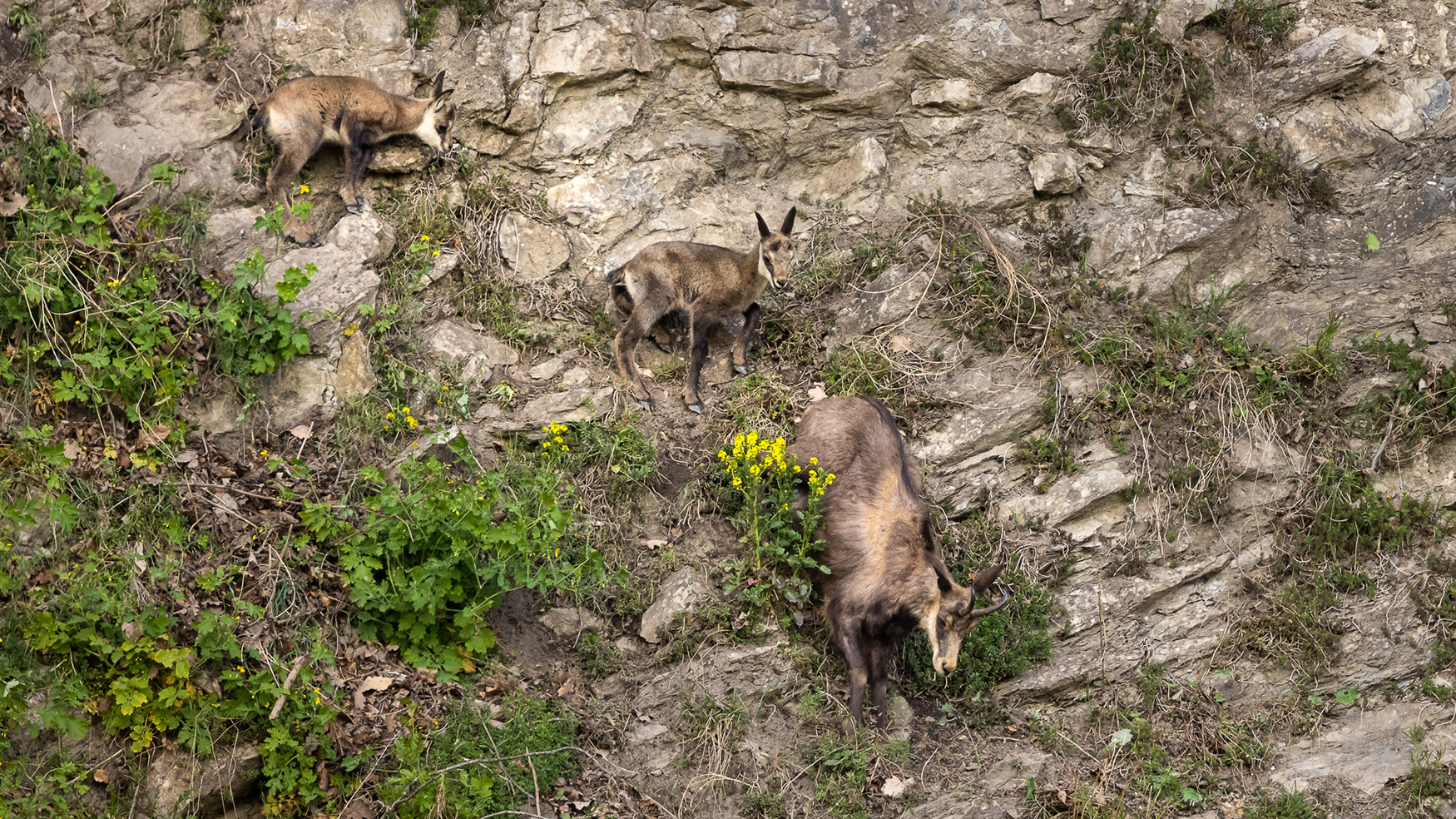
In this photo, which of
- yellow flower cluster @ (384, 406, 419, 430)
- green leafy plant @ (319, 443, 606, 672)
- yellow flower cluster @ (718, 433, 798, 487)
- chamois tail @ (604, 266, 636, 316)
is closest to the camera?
green leafy plant @ (319, 443, 606, 672)

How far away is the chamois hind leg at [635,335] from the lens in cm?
743

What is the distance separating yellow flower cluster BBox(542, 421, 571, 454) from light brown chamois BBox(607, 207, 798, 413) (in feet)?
2.80

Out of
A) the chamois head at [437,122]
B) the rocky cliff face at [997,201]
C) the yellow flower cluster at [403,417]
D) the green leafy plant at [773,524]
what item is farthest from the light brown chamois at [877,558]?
the chamois head at [437,122]

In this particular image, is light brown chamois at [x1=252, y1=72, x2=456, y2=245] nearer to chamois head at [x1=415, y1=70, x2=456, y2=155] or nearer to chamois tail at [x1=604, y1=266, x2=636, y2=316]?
chamois head at [x1=415, y1=70, x2=456, y2=155]

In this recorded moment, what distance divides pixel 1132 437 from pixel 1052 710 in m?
2.07

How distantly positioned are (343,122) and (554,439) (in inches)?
121

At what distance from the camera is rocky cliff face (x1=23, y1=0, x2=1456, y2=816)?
6.74 m

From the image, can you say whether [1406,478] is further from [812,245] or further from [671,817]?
[671,817]

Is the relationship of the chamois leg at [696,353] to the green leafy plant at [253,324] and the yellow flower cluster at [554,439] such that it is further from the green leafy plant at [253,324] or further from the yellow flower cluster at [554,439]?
the green leafy plant at [253,324]

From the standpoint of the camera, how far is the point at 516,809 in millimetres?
5270

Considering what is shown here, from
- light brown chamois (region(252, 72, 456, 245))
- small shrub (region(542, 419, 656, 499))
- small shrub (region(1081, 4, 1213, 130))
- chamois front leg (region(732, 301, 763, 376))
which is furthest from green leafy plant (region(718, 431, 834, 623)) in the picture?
small shrub (region(1081, 4, 1213, 130))

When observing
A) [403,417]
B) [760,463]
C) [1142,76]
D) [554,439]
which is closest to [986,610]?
[760,463]

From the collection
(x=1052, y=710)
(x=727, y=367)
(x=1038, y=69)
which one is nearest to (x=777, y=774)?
(x=1052, y=710)

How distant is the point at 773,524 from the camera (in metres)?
6.56
